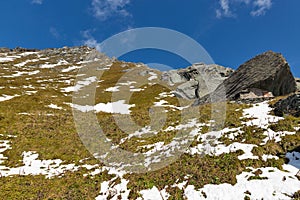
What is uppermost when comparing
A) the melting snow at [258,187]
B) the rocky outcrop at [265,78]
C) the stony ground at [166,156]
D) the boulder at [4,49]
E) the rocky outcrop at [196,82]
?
the boulder at [4,49]

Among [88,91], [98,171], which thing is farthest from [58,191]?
[88,91]

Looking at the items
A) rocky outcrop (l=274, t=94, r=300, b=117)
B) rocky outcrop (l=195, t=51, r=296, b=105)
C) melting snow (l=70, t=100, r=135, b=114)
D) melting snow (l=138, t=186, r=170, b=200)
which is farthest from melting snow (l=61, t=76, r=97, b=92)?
melting snow (l=138, t=186, r=170, b=200)

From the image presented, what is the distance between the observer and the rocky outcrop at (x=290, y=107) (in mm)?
17620

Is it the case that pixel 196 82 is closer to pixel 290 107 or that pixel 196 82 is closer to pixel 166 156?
pixel 290 107

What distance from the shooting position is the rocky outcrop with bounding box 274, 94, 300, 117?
694 inches

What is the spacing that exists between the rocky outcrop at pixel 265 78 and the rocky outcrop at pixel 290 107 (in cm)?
904

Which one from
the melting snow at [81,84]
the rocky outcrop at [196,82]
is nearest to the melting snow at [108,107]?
the rocky outcrop at [196,82]

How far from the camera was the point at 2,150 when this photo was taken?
21406 mm

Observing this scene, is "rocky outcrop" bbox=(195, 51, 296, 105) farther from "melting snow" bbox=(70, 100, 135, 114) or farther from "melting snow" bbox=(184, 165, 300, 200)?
"melting snow" bbox=(70, 100, 135, 114)

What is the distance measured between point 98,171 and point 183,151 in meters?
6.56

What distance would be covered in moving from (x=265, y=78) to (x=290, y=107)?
10588 mm

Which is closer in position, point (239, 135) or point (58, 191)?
point (58, 191)

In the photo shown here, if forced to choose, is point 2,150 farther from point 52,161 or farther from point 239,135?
point 239,135

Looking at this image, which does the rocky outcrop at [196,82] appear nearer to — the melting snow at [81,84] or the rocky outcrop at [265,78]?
the rocky outcrop at [265,78]
